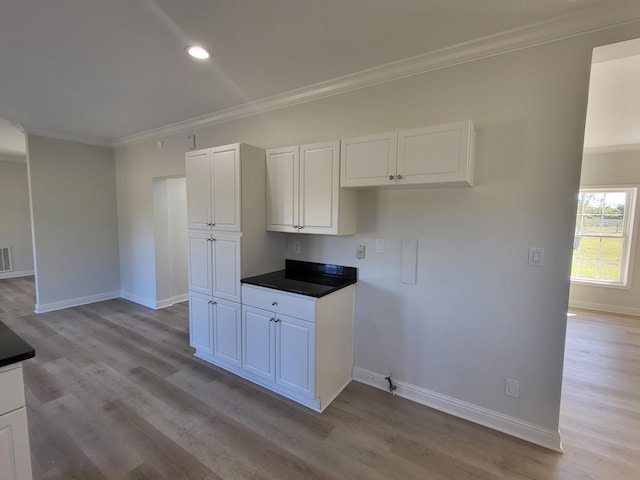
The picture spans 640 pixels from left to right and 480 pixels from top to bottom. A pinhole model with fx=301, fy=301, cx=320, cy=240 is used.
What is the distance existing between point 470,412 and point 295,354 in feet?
4.45

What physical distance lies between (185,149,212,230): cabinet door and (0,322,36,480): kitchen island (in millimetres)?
1804

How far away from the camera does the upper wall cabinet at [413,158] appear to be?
1913 mm

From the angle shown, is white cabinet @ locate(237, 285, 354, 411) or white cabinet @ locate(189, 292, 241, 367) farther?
white cabinet @ locate(189, 292, 241, 367)

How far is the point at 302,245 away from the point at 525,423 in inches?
86.1

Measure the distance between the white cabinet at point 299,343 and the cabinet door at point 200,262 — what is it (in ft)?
1.69

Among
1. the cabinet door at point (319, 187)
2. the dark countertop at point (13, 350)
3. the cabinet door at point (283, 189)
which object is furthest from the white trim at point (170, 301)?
the dark countertop at point (13, 350)

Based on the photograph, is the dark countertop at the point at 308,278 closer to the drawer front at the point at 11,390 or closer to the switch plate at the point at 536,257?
the switch plate at the point at 536,257

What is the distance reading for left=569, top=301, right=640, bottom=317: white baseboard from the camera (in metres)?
4.58

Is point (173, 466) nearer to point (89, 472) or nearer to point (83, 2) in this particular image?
point (89, 472)

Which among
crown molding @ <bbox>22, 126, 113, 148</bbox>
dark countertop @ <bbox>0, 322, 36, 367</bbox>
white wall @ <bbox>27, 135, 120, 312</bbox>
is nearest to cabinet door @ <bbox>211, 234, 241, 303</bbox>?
dark countertop @ <bbox>0, 322, 36, 367</bbox>

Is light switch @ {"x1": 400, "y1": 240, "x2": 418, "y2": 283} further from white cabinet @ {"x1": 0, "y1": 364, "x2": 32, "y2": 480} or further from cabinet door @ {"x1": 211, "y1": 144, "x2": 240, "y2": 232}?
white cabinet @ {"x1": 0, "y1": 364, "x2": 32, "y2": 480}

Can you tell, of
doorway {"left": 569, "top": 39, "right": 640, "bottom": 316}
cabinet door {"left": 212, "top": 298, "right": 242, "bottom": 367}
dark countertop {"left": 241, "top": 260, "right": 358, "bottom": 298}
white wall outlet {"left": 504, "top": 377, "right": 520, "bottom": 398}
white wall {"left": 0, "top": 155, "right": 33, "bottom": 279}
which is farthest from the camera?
white wall {"left": 0, "top": 155, "right": 33, "bottom": 279}

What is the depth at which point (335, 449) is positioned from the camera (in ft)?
6.31

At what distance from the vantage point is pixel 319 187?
2471 mm
